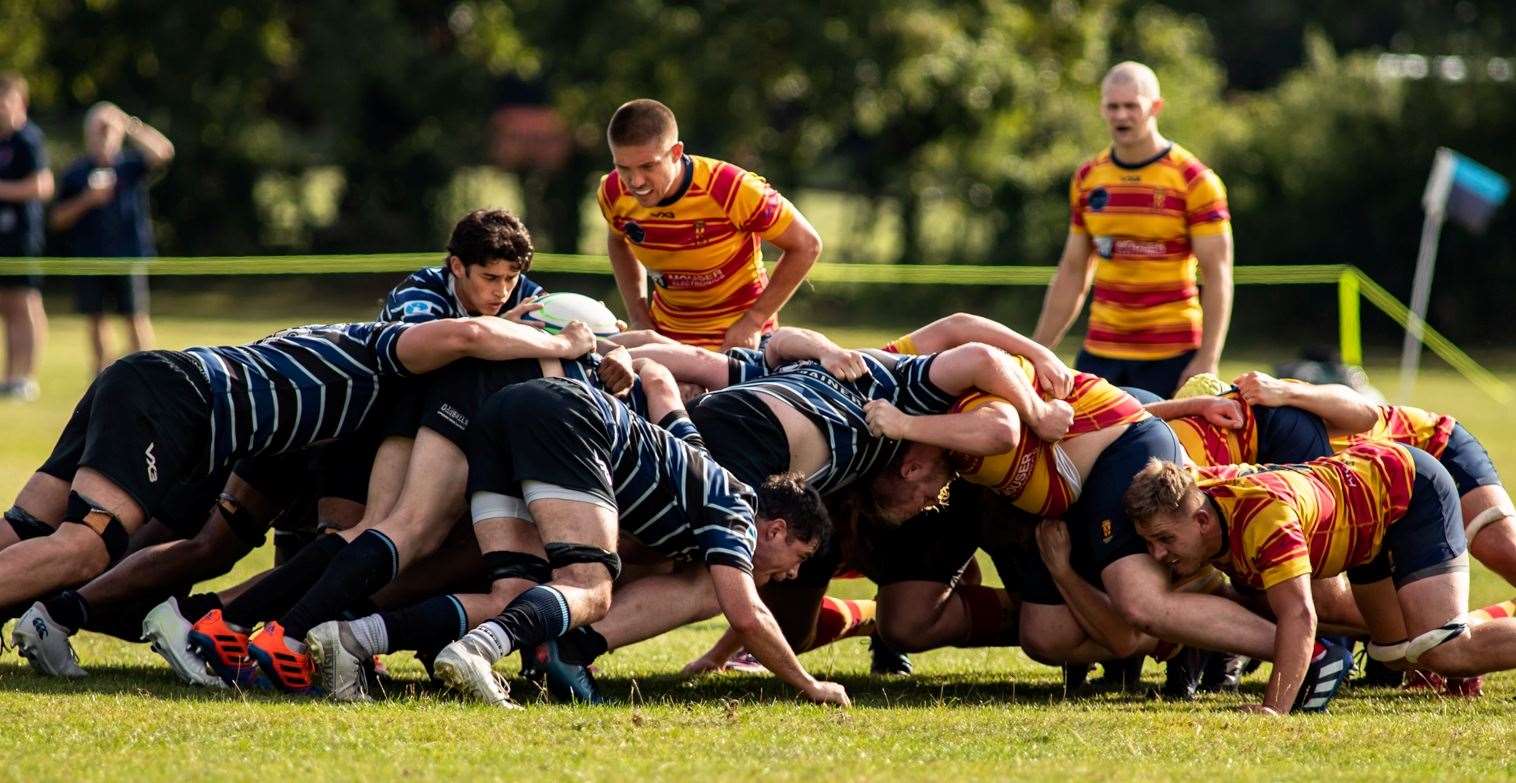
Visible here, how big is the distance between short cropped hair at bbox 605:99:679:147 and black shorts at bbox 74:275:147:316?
840 cm

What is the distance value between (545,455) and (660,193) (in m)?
2.32

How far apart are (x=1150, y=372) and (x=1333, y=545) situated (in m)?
2.87

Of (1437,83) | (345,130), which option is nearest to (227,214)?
(345,130)

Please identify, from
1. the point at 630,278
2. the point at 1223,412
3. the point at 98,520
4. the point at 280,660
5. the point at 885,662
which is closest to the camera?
the point at 280,660

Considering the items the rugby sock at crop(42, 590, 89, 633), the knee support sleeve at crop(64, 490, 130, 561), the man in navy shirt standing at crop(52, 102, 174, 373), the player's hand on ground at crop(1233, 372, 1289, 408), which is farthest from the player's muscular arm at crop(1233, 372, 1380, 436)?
the man in navy shirt standing at crop(52, 102, 174, 373)

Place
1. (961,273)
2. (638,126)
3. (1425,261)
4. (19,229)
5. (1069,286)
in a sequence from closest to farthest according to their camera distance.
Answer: (638,126) → (1069,286) → (19,229) → (1425,261) → (961,273)

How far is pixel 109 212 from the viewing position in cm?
1573

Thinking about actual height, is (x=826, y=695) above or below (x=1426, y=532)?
below

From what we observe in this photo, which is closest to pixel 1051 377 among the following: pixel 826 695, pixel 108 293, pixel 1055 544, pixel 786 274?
pixel 1055 544

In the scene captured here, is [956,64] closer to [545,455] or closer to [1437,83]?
[1437,83]

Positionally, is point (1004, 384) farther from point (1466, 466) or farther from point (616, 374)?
point (1466, 466)

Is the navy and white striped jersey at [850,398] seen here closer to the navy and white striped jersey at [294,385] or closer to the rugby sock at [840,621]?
the rugby sock at [840,621]

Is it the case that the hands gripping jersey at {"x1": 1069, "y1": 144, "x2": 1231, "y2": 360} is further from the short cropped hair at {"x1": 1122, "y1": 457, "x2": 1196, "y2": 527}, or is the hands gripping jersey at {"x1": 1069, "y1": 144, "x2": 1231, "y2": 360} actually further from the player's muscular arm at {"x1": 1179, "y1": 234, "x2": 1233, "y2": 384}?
the short cropped hair at {"x1": 1122, "y1": 457, "x2": 1196, "y2": 527}

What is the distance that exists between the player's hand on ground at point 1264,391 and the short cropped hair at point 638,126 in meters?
2.37
